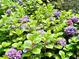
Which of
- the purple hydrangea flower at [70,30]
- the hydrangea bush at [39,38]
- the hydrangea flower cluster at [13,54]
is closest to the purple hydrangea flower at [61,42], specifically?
the hydrangea bush at [39,38]

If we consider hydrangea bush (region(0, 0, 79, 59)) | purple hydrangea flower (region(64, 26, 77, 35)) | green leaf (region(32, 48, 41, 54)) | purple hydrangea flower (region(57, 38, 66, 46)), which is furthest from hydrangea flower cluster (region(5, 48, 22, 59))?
purple hydrangea flower (region(64, 26, 77, 35))

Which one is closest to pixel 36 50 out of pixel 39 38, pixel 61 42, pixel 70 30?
pixel 39 38

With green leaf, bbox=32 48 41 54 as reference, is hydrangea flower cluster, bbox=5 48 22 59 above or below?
above

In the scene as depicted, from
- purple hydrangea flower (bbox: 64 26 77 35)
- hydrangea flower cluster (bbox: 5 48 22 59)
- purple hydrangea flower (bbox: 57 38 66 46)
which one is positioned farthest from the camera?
purple hydrangea flower (bbox: 64 26 77 35)

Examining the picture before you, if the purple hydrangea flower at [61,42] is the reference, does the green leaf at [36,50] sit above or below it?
above

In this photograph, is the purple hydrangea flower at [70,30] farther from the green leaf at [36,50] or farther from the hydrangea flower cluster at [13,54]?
the hydrangea flower cluster at [13,54]

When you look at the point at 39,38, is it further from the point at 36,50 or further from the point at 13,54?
the point at 13,54

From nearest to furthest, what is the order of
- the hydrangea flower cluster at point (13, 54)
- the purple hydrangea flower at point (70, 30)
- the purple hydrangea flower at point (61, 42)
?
the hydrangea flower cluster at point (13, 54) < the purple hydrangea flower at point (61, 42) < the purple hydrangea flower at point (70, 30)

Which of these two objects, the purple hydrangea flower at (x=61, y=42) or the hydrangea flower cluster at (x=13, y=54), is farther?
the purple hydrangea flower at (x=61, y=42)

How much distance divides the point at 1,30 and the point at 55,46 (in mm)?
628

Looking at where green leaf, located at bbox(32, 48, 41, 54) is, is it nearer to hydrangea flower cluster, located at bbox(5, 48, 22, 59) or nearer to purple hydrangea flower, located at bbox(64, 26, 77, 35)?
hydrangea flower cluster, located at bbox(5, 48, 22, 59)

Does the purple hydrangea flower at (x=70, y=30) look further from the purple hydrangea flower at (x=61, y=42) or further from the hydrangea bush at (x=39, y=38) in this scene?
the purple hydrangea flower at (x=61, y=42)

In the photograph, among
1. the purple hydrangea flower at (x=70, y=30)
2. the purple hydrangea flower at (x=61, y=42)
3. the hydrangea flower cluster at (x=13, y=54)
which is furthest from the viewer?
the purple hydrangea flower at (x=70, y=30)

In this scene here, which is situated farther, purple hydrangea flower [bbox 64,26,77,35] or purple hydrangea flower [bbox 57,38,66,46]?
purple hydrangea flower [bbox 64,26,77,35]
